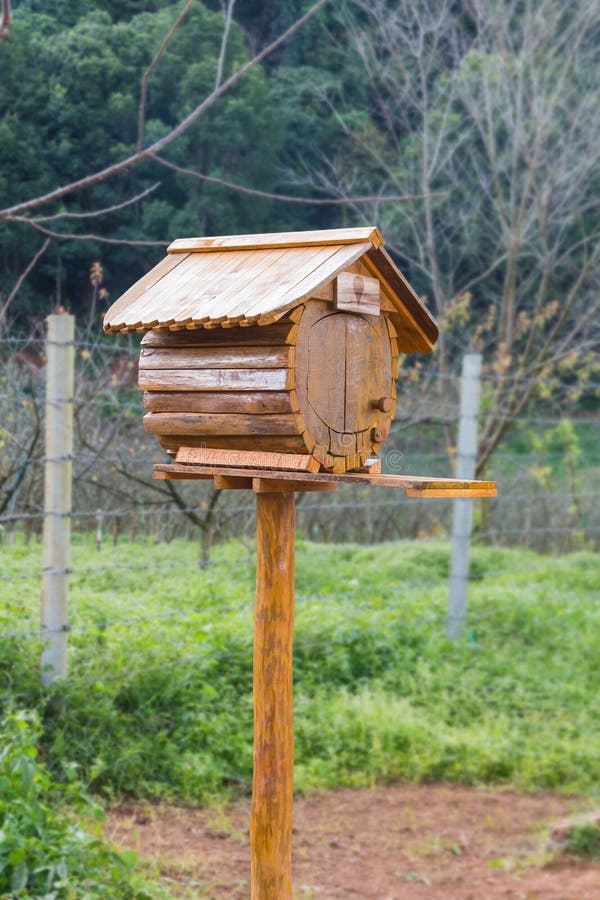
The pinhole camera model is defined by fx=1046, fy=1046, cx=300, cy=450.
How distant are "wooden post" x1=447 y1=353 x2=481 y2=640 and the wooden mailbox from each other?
3.73m

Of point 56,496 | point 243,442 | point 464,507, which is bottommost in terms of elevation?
point 464,507

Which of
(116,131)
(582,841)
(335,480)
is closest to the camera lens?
(335,480)

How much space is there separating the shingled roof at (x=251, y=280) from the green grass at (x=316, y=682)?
2237mm

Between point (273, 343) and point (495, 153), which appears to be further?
point (495, 153)

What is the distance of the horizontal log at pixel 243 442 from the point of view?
2.38 metres

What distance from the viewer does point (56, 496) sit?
449cm

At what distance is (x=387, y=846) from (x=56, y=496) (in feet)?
6.71

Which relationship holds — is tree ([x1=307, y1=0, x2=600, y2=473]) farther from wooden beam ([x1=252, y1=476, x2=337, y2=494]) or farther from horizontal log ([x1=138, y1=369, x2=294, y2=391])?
horizontal log ([x1=138, y1=369, x2=294, y2=391])

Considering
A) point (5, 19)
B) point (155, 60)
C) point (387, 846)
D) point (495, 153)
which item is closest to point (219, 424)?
point (155, 60)

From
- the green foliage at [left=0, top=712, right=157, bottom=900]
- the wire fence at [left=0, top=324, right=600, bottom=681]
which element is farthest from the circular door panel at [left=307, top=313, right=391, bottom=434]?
the green foliage at [left=0, top=712, right=157, bottom=900]

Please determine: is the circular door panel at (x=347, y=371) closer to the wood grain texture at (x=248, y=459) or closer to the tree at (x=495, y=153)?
the wood grain texture at (x=248, y=459)

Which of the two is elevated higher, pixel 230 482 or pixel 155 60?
pixel 155 60

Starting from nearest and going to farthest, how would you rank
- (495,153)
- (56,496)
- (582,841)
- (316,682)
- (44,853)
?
(44,853)
(582,841)
(56,496)
(316,682)
(495,153)

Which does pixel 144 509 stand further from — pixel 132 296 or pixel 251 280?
pixel 251 280
